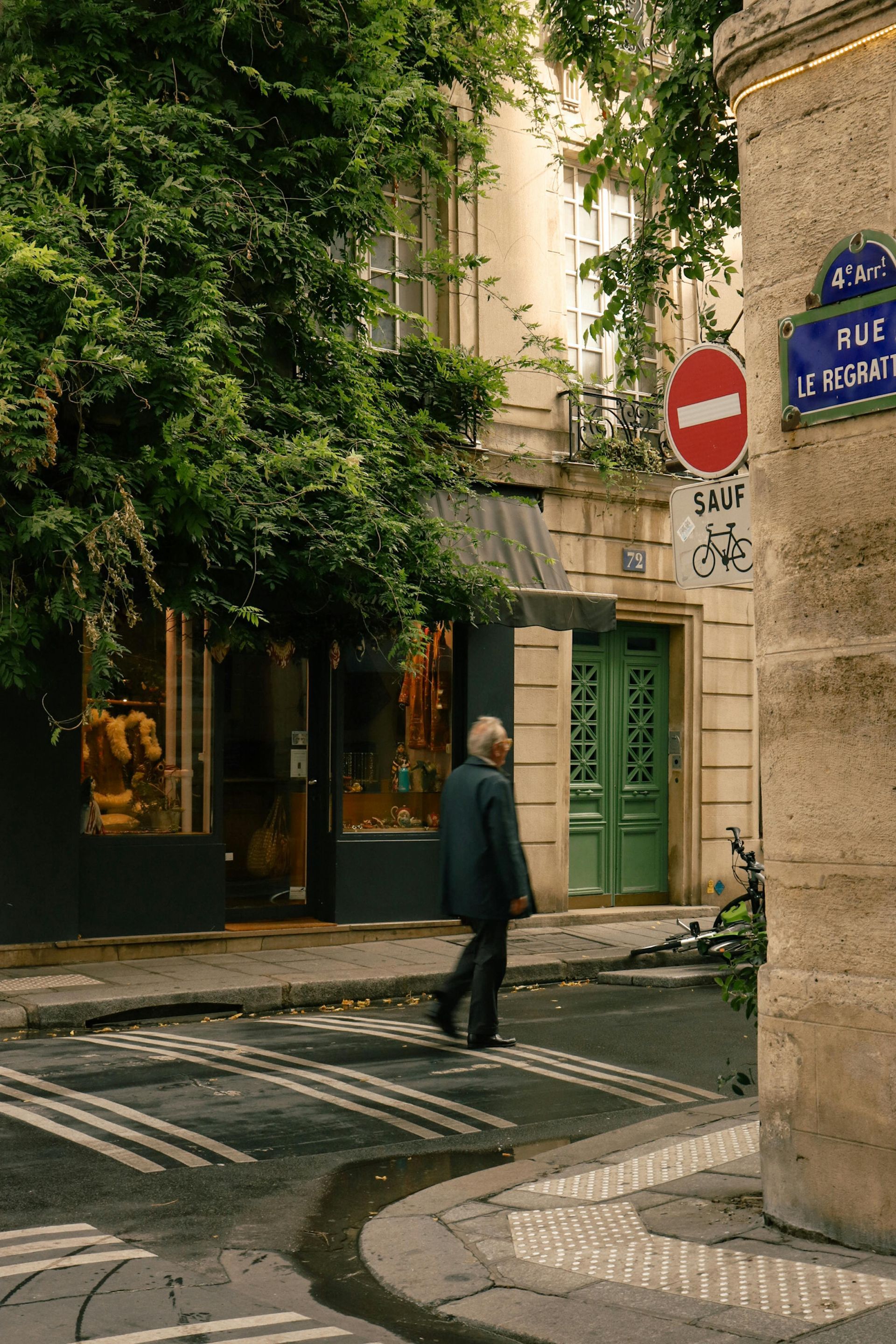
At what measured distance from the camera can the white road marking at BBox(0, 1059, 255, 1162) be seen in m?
6.11

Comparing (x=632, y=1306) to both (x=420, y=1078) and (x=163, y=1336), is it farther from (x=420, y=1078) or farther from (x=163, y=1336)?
(x=420, y=1078)

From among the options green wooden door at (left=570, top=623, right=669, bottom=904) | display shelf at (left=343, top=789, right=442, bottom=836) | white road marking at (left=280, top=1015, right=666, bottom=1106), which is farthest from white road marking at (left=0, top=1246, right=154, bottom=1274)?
green wooden door at (left=570, top=623, right=669, bottom=904)

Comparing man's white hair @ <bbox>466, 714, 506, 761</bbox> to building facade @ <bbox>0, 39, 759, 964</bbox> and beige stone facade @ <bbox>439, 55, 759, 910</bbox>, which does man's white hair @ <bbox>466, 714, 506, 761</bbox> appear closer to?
building facade @ <bbox>0, 39, 759, 964</bbox>

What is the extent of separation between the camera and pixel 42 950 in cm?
1157

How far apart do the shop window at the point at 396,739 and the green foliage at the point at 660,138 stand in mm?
4726

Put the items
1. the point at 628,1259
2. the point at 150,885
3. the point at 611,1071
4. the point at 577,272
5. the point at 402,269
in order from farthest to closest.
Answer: the point at 577,272, the point at 402,269, the point at 150,885, the point at 611,1071, the point at 628,1259

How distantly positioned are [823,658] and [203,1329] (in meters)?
2.72

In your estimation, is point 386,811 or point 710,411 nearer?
point 710,411

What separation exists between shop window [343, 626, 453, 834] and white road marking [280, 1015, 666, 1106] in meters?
4.05

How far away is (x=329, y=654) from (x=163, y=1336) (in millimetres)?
9673

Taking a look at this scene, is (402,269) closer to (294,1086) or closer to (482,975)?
(482,975)

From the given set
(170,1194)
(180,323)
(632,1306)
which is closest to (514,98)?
(180,323)

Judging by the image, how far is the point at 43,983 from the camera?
1052 centimetres

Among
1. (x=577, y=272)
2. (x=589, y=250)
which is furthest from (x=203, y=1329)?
(x=589, y=250)
